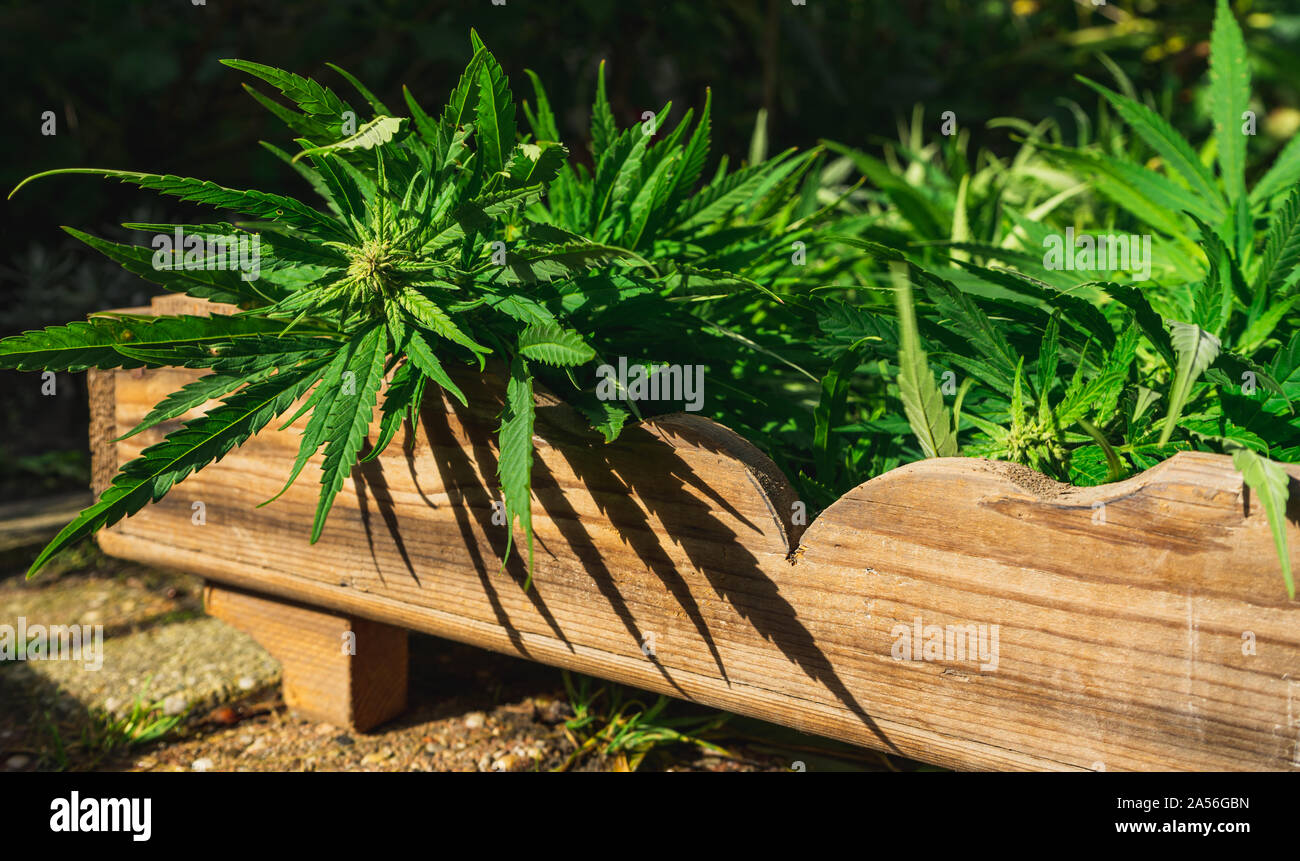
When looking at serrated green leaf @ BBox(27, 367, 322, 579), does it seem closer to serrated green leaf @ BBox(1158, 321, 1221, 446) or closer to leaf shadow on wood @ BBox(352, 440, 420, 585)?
leaf shadow on wood @ BBox(352, 440, 420, 585)

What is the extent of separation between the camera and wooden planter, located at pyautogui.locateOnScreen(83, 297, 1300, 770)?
531 mm

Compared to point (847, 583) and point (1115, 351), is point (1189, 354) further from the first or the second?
point (847, 583)

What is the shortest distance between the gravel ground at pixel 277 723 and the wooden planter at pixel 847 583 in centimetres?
21

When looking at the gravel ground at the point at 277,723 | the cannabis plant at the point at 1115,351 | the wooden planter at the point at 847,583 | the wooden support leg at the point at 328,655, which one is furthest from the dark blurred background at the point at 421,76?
the wooden planter at the point at 847,583

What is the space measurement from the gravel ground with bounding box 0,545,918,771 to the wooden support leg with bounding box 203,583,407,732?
0.09 ft

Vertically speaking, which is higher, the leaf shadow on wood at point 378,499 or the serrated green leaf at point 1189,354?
the serrated green leaf at point 1189,354

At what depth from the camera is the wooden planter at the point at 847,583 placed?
53 cm

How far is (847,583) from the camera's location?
63 cm

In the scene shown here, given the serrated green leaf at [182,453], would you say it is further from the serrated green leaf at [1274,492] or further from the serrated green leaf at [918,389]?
the serrated green leaf at [1274,492]

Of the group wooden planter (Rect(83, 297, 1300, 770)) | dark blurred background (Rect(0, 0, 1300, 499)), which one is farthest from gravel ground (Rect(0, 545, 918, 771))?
dark blurred background (Rect(0, 0, 1300, 499))

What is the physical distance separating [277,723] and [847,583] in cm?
76

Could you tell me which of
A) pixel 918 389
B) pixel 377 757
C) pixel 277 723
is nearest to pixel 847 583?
pixel 918 389

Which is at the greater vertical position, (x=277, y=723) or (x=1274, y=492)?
(x=1274, y=492)
